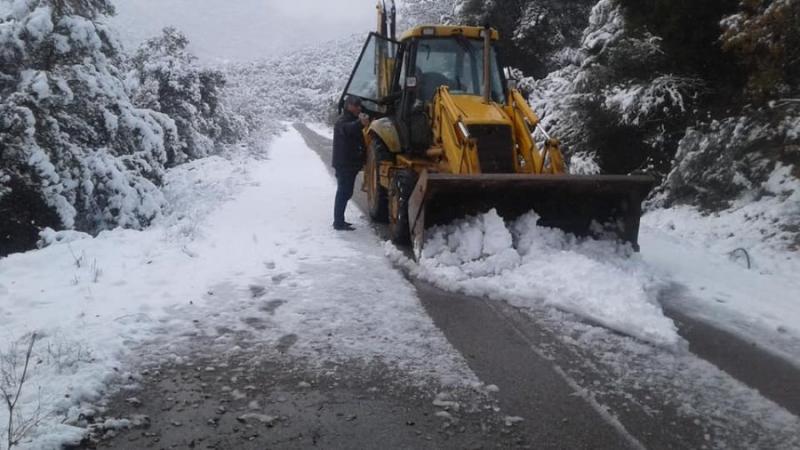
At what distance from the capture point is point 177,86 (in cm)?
1878

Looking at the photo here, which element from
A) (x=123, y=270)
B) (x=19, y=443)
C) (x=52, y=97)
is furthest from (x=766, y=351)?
(x=52, y=97)

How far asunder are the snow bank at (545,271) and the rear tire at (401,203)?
17.0 inches

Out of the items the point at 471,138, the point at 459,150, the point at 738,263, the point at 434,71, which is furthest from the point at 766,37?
the point at 434,71

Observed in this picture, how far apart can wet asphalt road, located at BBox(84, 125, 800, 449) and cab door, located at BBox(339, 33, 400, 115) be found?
17.2 ft

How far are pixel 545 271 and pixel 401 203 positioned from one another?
81.4 inches

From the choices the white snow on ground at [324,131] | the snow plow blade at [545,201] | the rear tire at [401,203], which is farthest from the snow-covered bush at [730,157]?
the white snow on ground at [324,131]

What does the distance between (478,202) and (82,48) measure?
6.75 m

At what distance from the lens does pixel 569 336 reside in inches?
192

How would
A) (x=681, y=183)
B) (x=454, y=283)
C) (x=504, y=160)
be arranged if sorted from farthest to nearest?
1. (x=681, y=183)
2. (x=504, y=160)
3. (x=454, y=283)

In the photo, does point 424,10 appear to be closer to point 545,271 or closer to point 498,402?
point 545,271

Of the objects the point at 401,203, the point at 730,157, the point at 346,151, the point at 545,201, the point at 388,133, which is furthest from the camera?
the point at 730,157

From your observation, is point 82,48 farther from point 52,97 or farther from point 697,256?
point 697,256

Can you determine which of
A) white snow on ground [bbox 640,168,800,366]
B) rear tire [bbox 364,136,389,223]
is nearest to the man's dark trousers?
rear tire [bbox 364,136,389,223]

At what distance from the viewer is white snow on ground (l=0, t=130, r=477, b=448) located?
4.05 metres
